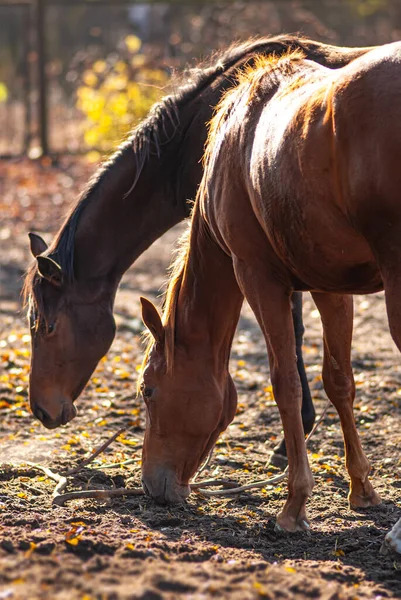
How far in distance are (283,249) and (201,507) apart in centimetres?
149

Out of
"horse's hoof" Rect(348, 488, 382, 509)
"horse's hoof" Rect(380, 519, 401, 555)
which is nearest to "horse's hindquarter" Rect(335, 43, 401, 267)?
"horse's hoof" Rect(380, 519, 401, 555)

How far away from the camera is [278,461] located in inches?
199

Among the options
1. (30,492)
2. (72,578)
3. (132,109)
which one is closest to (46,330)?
(30,492)

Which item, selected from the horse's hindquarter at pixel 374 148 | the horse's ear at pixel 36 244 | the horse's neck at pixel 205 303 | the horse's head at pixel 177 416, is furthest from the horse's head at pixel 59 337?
the horse's hindquarter at pixel 374 148

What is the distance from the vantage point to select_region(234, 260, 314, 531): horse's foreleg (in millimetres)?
3920

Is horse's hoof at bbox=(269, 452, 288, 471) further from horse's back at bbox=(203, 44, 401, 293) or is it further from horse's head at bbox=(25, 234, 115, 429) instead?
horse's back at bbox=(203, 44, 401, 293)

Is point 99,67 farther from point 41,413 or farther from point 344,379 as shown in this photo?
point 344,379

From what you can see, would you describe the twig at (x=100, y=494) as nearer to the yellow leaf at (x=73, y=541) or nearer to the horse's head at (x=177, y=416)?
the horse's head at (x=177, y=416)

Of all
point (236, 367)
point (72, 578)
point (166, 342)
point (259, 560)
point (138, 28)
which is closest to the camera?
point (72, 578)

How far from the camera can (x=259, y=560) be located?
11.3ft

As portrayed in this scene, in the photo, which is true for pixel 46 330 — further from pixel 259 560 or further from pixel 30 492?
pixel 259 560

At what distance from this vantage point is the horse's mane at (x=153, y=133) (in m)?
5.38

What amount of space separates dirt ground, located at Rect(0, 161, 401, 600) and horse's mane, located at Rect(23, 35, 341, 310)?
1063 millimetres

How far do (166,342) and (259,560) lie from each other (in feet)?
4.17
